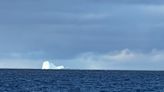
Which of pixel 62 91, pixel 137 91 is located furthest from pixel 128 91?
pixel 62 91

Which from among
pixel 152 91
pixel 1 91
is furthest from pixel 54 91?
pixel 152 91

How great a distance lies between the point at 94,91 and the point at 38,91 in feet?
28.4

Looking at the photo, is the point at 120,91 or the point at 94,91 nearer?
the point at 94,91

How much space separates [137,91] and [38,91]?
15030mm

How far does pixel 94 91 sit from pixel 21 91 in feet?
35.2

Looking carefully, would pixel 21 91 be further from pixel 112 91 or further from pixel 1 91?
pixel 112 91

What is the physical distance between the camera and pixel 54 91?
323ft

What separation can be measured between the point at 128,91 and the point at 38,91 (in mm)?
13647

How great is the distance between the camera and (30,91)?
100 metres

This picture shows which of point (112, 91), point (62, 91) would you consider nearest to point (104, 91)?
point (112, 91)

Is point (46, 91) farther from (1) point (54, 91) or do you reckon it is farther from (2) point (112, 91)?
(2) point (112, 91)

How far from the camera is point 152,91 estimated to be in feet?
338

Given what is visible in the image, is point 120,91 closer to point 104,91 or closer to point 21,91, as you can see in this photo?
point 104,91

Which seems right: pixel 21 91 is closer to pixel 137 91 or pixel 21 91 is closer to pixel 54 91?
pixel 54 91
